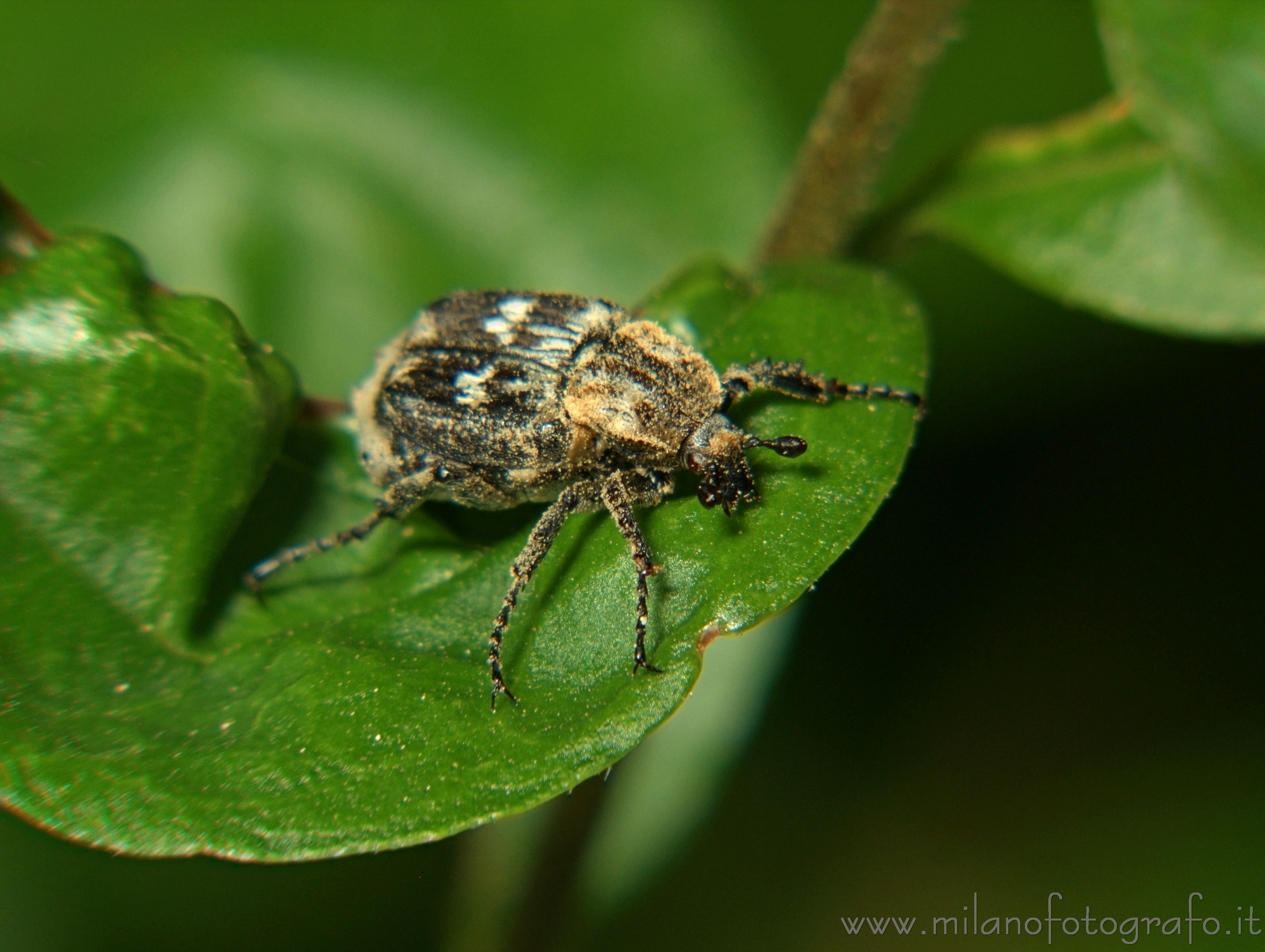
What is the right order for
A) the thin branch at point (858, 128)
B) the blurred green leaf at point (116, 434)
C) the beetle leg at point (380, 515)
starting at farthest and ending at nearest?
the thin branch at point (858, 128) < the beetle leg at point (380, 515) < the blurred green leaf at point (116, 434)

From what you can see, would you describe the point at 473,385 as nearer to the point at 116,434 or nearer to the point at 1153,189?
the point at 116,434

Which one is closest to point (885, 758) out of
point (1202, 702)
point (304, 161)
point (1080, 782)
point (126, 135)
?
point (1080, 782)

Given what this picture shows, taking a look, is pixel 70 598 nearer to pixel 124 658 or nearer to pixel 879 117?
pixel 124 658

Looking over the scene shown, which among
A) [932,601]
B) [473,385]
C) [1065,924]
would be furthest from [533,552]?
[1065,924]

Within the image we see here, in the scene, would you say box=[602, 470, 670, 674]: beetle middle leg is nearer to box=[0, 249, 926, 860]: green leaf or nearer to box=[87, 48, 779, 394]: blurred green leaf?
box=[0, 249, 926, 860]: green leaf

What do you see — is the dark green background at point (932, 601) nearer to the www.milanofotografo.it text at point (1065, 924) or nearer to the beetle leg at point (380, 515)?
the www.milanofotografo.it text at point (1065, 924)

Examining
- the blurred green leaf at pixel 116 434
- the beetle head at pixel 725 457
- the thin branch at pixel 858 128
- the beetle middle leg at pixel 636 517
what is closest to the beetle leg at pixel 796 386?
the beetle head at pixel 725 457
